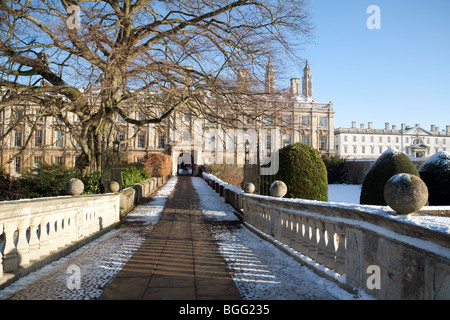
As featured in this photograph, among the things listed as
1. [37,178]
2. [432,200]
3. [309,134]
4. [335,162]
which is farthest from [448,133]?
[37,178]

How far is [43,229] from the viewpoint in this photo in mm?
4781

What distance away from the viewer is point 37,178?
423 inches

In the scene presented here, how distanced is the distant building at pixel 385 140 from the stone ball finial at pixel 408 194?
7899 cm

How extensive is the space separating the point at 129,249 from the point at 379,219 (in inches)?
175

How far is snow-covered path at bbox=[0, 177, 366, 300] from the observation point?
139 inches

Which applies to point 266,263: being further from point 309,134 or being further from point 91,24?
point 309,134

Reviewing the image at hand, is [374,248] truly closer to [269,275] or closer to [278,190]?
[269,275]

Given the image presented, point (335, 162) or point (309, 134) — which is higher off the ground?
point (309, 134)

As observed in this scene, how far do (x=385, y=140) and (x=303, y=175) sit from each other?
8181cm

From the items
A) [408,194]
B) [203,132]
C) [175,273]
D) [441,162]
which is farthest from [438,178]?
[203,132]

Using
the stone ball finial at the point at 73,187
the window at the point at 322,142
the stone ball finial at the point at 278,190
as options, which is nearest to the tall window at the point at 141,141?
the window at the point at 322,142

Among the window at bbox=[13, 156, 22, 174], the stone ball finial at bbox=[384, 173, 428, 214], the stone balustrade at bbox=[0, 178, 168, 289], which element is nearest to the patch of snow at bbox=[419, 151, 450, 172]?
the stone ball finial at bbox=[384, 173, 428, 214]

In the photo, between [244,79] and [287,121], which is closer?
[244,79]

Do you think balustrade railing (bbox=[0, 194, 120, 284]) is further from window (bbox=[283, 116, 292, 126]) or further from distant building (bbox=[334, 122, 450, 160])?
distant building (bbox=[334, 122, 450, 160])
